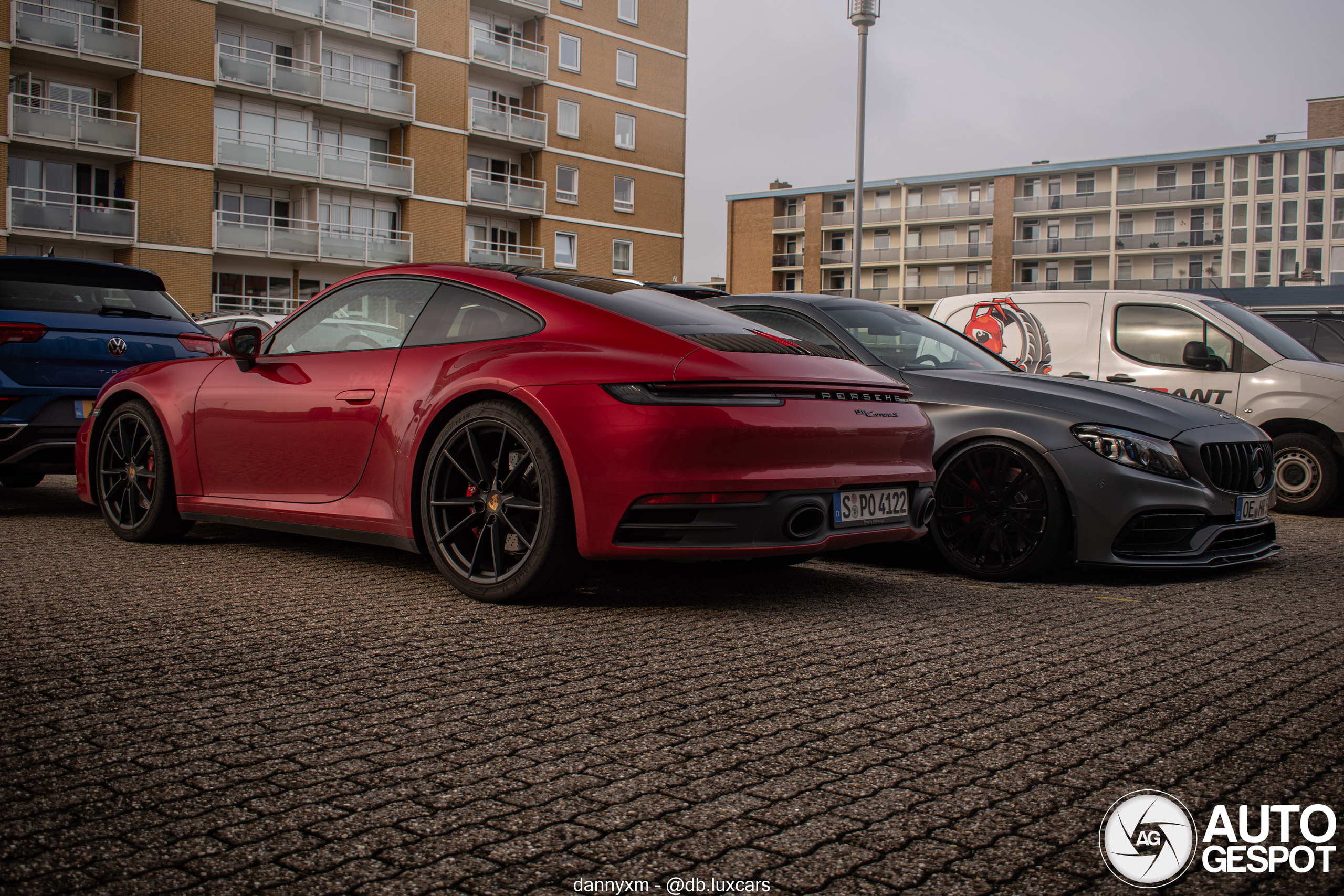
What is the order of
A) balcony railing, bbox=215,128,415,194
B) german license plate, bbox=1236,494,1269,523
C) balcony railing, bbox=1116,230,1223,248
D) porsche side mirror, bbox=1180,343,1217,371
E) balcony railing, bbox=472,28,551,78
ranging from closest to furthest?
german license plate, bbox=1236,494,1269,523
porsche side mirror, bbox=1180,343,1217,371
balcony railing, bbox=215,128,415,194
balcony railing, bbox=472,28,551,78
balcony railing, bbox=1116,230,1223,248

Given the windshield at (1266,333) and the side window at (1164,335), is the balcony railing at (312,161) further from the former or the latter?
the windshield at (1266,333)

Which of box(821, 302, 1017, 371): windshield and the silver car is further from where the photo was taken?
box(821, 302, 1017, 371): windshield

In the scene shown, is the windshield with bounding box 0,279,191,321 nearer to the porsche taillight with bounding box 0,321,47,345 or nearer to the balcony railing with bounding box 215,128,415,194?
the porsche taillight with bounding box 0,321,47,345

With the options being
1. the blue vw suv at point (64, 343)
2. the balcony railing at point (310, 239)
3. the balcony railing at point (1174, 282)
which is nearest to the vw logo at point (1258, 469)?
the blue vw suv at point (64, 343)

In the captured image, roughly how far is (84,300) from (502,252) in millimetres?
40377

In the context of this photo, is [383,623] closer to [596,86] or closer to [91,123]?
[91,123]

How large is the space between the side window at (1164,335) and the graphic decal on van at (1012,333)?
0.66 m

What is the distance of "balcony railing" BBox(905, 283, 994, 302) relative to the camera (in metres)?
83.8

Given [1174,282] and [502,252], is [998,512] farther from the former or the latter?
[1174,282]

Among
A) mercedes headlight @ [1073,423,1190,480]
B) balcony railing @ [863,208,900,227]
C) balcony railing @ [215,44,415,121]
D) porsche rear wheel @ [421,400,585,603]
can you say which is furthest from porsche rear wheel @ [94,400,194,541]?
balcony railing @ [863,208,900,227]

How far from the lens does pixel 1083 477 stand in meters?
5.07

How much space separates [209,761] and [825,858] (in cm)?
137

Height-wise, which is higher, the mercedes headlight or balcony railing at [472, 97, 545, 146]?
balcony railing at [472, 97, 545, 146]

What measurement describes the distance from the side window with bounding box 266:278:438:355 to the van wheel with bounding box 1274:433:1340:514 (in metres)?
7.61
